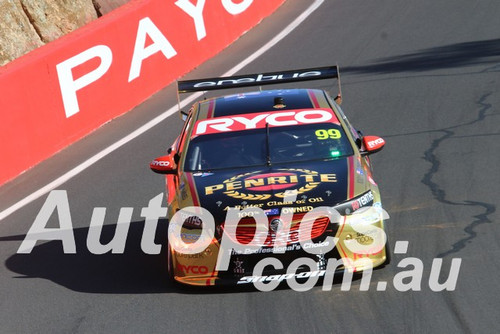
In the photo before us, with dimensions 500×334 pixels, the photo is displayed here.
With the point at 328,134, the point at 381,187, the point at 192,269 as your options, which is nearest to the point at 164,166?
the point at 192,269

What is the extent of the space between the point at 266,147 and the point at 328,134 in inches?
24.7

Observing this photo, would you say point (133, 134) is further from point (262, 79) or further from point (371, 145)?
point (371, 145)

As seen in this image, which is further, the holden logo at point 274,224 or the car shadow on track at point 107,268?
the car shadow on track at point 107,268

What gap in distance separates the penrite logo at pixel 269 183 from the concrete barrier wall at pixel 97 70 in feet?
19.6

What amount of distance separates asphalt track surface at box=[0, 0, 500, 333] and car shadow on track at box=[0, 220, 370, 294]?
3cm

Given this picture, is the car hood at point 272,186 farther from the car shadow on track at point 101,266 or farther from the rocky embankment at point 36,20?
the rocky embankment at point 36,20

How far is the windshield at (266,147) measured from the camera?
995 centimetres

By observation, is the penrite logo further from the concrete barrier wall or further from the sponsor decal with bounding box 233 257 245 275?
the concrete barrier wall

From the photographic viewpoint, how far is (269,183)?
927 cm

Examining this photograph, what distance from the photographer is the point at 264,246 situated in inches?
343

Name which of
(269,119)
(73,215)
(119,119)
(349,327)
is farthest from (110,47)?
(349,327)

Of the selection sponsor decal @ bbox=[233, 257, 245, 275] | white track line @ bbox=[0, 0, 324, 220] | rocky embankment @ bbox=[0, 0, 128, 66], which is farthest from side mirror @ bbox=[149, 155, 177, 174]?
rocky embankment @ bbox=[0, 0, 128, 66]

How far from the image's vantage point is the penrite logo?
9070 mm

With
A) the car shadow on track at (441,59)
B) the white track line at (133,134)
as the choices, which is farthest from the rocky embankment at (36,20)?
the car shadow on track at (441,59)
